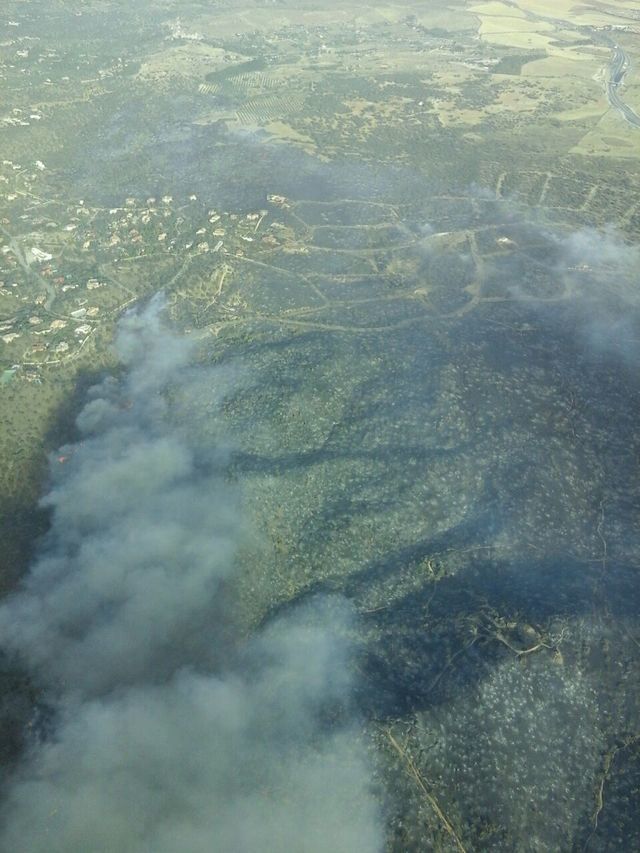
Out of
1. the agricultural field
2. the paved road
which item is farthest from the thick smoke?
the paved road

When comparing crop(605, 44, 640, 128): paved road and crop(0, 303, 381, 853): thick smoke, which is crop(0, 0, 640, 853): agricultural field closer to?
crop(0, 303, 381, 853): thick smoke

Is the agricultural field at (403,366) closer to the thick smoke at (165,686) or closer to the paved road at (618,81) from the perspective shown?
the thick smoke at (165,686)

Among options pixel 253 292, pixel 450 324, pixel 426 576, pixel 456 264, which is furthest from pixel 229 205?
pixel 426 576

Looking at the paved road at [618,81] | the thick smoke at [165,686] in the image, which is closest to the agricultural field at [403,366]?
the thick smoke at [165,686]

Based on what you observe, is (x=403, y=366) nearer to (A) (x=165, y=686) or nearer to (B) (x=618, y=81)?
(A) (x=165, y=686)

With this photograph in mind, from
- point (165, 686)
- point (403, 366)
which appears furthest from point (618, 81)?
point (165, 686)

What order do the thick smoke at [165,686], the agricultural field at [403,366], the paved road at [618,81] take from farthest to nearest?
the paved road at [618,81] → the agricultural field at [403,366] → the thick smoke at [165,686]
